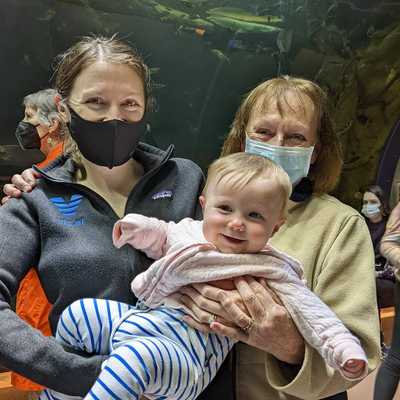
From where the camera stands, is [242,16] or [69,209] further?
[242,16]

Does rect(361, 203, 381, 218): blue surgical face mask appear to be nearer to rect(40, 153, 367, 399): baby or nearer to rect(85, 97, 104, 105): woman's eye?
rect(40, 153, 367, 399): baby

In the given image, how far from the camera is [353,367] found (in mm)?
1553

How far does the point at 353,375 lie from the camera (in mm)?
1574

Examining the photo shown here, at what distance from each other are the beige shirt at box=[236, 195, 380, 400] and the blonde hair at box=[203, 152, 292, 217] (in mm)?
222

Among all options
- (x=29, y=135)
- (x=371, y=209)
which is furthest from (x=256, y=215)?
(x=371, y=209)

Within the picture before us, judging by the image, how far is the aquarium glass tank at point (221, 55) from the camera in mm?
4910

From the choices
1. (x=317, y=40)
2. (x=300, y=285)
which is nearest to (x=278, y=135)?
(x=300, y=285)

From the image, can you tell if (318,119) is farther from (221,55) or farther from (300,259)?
(221,55)

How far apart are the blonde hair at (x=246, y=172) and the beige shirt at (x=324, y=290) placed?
22 centimetres

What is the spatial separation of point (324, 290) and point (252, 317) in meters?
0.30

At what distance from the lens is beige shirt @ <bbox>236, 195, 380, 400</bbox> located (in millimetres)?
1747

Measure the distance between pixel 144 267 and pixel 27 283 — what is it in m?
0.78

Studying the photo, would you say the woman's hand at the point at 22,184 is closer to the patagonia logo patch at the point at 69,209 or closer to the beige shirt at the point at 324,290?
the patagonia logo patch at the point at 69,209

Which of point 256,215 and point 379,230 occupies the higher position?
point 256,215
